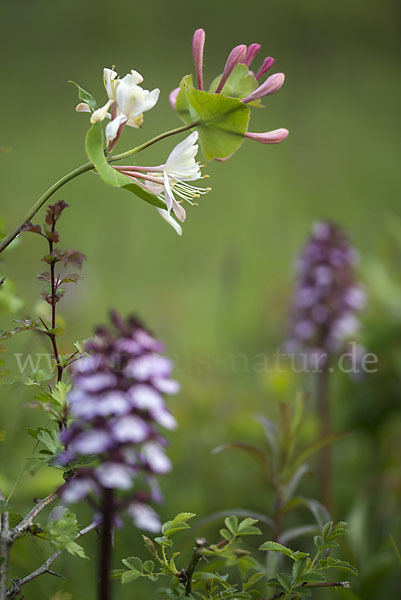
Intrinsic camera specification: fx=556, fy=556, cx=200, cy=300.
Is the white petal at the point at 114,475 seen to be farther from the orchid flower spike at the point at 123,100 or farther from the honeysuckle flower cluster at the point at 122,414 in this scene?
the orchid flower spike at the point at 123,100

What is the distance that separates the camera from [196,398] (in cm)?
123

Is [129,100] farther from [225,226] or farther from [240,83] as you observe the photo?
[225,226]

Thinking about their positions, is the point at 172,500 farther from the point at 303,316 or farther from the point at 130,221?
the point at 130,221

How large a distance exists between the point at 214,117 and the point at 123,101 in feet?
0.25

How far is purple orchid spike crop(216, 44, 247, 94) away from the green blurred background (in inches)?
9.0

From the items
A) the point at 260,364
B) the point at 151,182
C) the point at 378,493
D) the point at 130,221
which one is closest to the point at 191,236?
the point at 130,221

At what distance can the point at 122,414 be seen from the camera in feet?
1.20

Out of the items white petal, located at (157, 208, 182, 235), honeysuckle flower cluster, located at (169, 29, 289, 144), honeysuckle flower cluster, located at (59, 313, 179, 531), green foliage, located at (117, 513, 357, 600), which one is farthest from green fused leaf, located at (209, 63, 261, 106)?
green foliage, located at (117, 513, 357, 600)

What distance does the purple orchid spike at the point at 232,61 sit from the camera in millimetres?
465

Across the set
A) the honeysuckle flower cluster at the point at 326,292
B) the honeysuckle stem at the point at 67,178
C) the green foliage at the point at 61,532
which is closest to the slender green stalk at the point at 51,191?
the honeysuckle stem at the point at 67,178

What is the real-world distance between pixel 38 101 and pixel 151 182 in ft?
13.0

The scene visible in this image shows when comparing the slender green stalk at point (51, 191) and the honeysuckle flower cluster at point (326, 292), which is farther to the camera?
the honeysuckle flower cluster at point (326, 292)

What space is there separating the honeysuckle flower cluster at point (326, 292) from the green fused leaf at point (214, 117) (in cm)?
76

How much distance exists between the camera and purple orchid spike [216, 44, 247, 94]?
1.53ft
